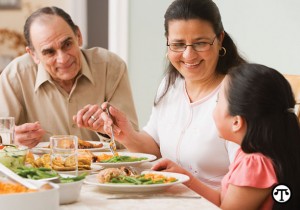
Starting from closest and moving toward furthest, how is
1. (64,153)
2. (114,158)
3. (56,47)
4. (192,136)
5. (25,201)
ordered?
(25,201) < (64,153) < (114,158) < (192,136) < (56,47)

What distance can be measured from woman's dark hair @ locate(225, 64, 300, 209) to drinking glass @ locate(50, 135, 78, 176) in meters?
0.51

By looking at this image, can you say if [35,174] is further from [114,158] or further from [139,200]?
[114,158]

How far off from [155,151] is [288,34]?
46.0 inches

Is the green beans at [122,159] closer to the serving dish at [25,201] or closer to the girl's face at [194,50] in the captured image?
the girl's face at [194,50]

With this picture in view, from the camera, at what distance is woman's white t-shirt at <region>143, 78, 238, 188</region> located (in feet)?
7.72

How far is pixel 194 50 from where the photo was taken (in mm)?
2373

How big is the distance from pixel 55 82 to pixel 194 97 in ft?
2.80

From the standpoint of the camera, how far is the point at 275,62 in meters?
3.51

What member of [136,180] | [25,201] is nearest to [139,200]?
[136,180]

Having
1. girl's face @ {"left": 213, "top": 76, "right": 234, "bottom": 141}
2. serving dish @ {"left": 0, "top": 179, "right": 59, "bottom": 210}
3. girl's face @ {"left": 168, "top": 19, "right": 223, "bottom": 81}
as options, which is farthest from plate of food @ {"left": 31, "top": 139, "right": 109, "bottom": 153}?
serving dish @ {"left": 0, "top": 179, "right": 59, "bottom": 210}

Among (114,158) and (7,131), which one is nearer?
(114,158)

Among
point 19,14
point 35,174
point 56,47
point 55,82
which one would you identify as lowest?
point 35,174

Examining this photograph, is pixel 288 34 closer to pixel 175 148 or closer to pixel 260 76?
pixel 175 148

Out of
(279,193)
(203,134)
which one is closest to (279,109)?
(279,193)
